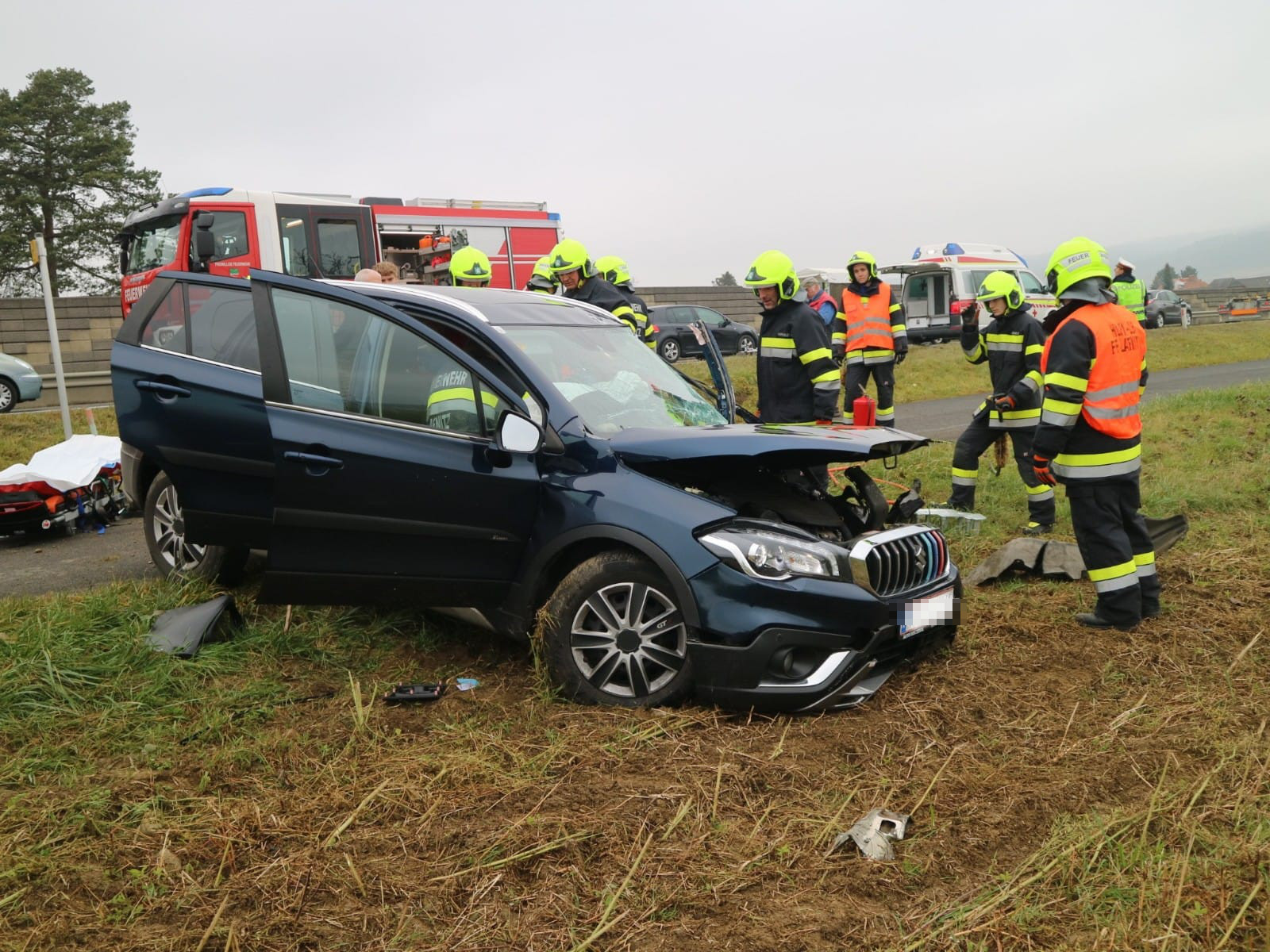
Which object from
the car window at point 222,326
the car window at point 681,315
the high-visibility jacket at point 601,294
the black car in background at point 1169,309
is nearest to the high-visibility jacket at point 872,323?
the high-visibility jacket at point 601,294

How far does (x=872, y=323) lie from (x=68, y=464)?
22.5 ft

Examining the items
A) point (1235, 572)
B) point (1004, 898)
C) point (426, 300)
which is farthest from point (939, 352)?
point (1004, 898)

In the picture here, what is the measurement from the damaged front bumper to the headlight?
4 centimetres

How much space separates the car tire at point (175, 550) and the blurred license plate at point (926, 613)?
10.8 feet

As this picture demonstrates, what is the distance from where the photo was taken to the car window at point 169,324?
530 cm

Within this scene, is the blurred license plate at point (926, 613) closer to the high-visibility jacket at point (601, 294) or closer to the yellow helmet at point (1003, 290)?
the yellow helmet at point (1003, 290)

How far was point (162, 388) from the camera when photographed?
5.11 metres

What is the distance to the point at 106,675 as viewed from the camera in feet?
14.5

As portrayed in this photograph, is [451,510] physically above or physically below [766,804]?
above

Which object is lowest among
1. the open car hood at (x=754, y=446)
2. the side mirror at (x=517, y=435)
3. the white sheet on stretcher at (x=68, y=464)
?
the white sheet on stretcher at (x=68, y=464)

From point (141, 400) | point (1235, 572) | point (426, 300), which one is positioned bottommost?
point (1235, 572)

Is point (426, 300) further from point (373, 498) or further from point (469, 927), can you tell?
point (469, 927)

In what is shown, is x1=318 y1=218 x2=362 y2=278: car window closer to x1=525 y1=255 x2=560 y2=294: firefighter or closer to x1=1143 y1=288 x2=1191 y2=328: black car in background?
x1=525 y1=255 x2=560 y2=294: firefighter

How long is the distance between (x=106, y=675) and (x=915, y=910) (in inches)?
135
